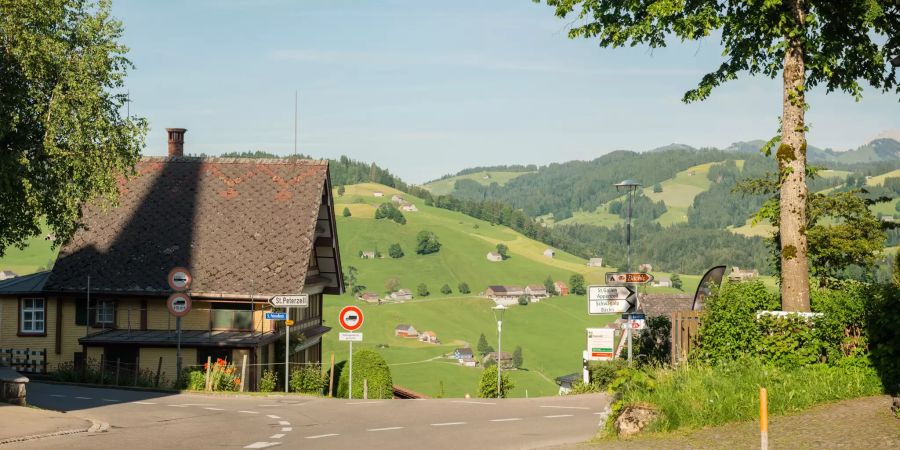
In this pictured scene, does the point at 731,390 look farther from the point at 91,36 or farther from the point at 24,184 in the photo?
the point at 91,36

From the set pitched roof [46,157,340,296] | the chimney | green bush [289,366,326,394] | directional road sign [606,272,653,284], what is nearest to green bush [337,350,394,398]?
green bush [289,366,326,394]

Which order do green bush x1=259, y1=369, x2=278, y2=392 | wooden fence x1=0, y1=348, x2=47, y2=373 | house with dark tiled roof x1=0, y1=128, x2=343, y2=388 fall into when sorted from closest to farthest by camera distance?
green bush x1=259, y1=369, x2=278, y2=392
house with dark tiled roof x1=0, y1=128, x2=343, y2=388
wooden fence x1=0, y1=348, x2=47, y2=373

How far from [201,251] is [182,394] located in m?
11.2

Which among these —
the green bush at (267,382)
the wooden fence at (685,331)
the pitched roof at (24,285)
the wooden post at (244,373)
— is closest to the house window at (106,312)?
the pitched roof at (24,285)

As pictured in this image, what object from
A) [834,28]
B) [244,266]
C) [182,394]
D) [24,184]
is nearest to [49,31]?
[24,184]

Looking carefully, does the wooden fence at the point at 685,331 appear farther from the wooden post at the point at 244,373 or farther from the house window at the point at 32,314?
the house window at the point at 32,314

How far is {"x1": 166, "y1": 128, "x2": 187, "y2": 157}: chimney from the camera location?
50812 millimetres

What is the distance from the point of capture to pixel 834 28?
19.8 metres

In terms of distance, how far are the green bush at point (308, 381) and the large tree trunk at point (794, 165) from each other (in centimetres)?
2110

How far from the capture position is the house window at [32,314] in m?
42.1

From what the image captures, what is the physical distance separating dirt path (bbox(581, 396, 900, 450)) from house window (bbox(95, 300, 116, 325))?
29.9 meters

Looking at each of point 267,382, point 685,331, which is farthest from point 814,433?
point 267,382

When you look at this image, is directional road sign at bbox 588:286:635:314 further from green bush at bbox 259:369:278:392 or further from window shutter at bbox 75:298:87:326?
window shutter at bbox 75:298:87:326

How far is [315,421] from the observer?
22875 millimetres
